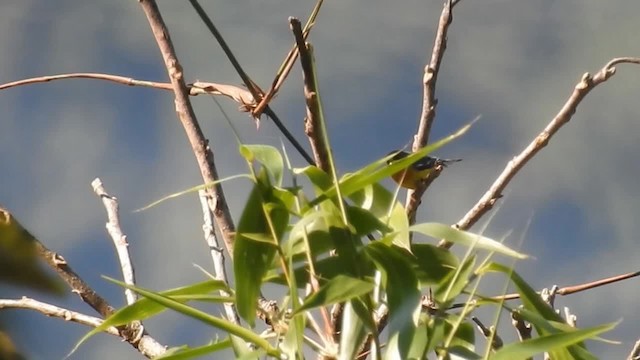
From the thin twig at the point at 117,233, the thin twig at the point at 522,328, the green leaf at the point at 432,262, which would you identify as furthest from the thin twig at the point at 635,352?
the thin twig at the point at 117,233

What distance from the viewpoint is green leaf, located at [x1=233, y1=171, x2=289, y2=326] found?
38cm

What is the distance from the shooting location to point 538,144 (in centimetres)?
60

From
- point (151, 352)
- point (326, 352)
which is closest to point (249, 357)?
point (326, 352)

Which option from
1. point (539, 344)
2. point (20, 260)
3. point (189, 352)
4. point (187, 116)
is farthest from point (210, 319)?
point (20, 260)

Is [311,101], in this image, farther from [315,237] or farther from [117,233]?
[117,233]

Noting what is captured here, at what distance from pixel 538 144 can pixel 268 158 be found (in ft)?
0.87

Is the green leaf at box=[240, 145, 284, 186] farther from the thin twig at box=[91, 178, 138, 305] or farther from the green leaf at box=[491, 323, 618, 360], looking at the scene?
the thin twig at box=[91, 178, 138, 305]

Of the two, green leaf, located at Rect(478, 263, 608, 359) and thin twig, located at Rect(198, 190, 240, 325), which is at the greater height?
thin twig, located at Rect(198, 190, 240, 325)

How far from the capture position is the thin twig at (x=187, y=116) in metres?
0.60

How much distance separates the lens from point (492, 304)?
41 centimetres

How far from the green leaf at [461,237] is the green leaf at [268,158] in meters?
0.07

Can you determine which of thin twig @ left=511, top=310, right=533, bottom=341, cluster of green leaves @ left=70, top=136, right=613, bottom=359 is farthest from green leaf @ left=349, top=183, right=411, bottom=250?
thin twig @ left=511, top=310, right=533, bottom=341

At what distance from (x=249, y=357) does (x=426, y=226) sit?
0.33 feet

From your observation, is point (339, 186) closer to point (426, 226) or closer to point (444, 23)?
point (426, 226)
